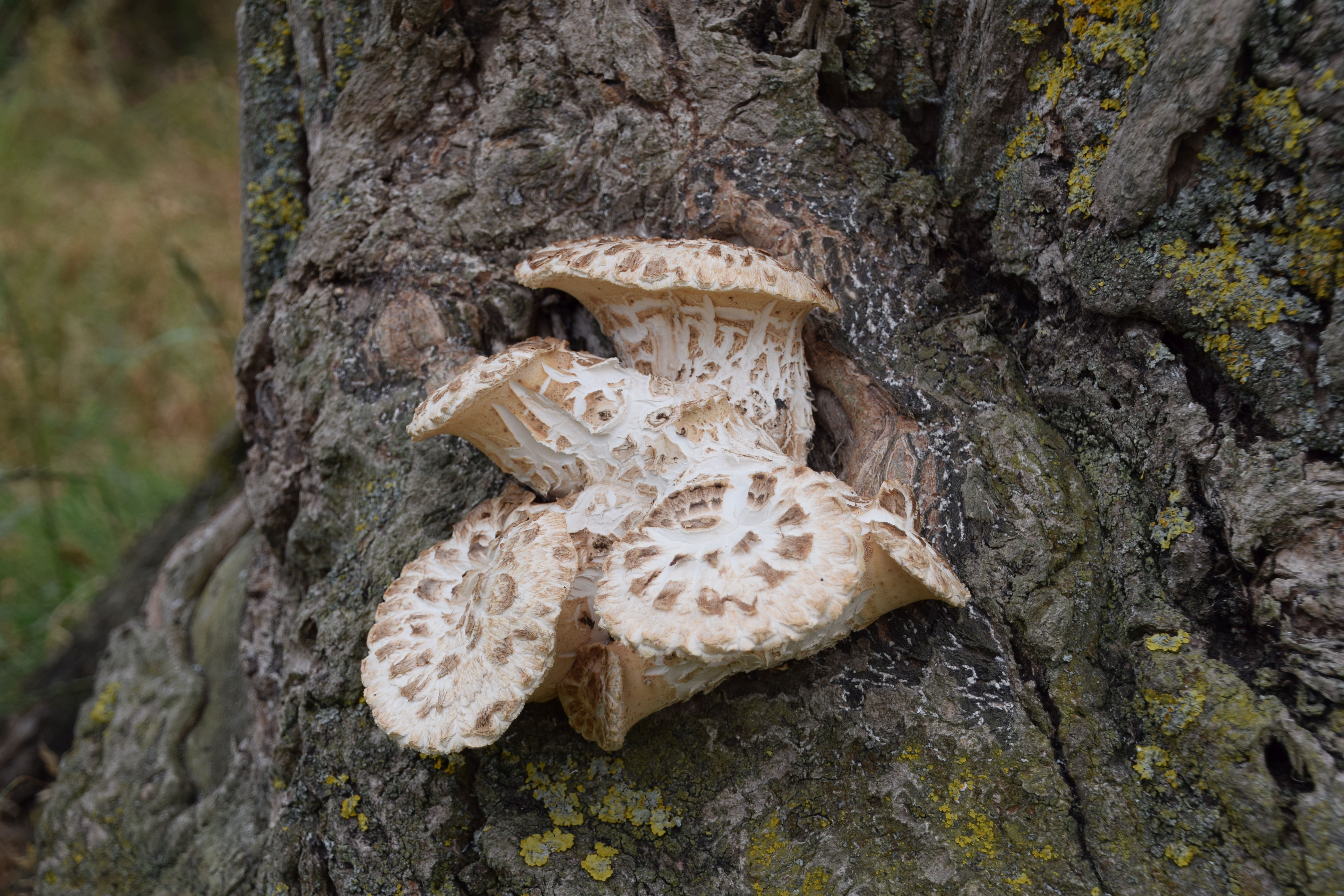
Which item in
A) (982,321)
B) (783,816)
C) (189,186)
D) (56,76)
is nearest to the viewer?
(783,816)

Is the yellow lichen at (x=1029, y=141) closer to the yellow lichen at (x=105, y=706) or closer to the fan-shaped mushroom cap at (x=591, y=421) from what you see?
the fan-shaped mushroom cap at (x=591, y=421)

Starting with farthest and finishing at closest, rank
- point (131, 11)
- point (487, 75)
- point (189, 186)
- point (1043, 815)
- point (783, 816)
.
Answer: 1. point (131, 11)
2. point (189, 186)
3. point (487, 75)
4. point (783, 816)
5. point (1043, 815)

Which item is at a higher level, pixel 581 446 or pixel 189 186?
pixel 581 446

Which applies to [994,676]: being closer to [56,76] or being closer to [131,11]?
[56,76]

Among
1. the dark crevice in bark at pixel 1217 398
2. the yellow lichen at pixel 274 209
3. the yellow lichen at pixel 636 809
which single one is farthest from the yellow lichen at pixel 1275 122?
the yellow lichen at pixel 274 209

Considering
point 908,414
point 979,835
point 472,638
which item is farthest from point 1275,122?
point 472,638

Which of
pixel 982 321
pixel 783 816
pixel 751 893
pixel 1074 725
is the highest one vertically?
pixel 982 321

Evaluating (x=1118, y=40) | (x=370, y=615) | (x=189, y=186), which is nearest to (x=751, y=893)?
(x=370, y=615)

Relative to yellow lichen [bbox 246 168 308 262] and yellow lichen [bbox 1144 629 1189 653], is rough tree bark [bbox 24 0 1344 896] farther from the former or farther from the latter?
yellow lichen [bbox 246 168 308 262]

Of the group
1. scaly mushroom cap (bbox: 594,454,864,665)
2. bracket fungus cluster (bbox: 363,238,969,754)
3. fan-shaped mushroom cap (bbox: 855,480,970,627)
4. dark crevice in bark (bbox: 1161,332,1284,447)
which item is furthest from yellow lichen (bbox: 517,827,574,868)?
dark crevice in bark (bbox: 1161,332,1284,447)
